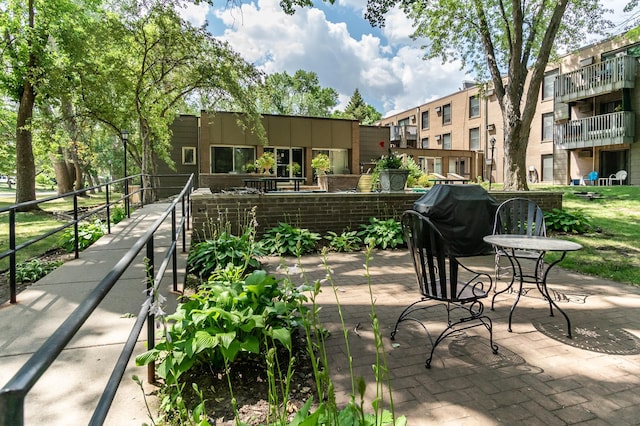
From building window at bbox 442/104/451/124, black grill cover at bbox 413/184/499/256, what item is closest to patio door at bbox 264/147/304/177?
A: black grill cover at bbox 413/184/499/256

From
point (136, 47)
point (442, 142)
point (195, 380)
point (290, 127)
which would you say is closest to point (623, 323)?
point (195, 380)

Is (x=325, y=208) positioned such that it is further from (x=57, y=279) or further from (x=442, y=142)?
(x=442, y=142)

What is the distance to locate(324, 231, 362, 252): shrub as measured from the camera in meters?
6.89

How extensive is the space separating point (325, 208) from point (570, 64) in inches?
872

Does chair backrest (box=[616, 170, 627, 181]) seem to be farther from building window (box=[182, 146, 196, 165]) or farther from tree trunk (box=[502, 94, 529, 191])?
building window (box=[182, 146, 196, 165])

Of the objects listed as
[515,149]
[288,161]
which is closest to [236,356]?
[515,149]

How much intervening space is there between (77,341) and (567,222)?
903 centimetres

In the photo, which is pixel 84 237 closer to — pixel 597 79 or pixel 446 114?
pixel 597 79

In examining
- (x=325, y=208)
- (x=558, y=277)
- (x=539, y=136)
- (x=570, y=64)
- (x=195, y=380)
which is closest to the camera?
(x=195, y=380)

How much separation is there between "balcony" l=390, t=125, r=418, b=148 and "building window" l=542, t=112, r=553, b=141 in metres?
11.9

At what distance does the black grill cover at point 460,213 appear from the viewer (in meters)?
5.49

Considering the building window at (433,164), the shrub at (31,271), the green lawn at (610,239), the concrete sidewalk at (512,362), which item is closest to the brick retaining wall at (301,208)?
the shrub at (31,271)

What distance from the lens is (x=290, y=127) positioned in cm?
1950

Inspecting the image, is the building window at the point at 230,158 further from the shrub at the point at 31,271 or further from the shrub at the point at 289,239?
the shrub at the point at 31,271
